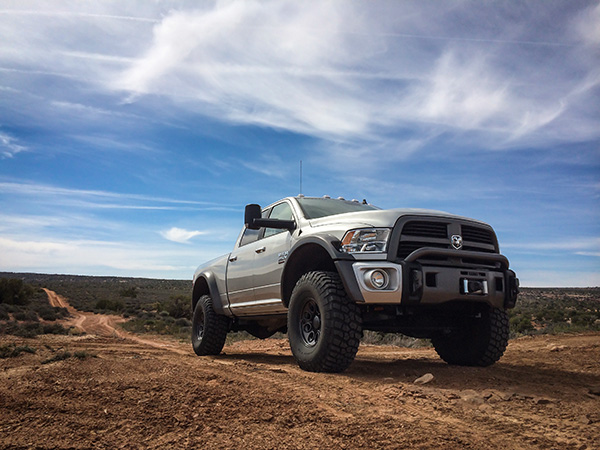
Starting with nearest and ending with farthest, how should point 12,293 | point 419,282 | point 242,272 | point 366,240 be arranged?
point 419,282 → point 366,240 → point 242,272 → point 12,293

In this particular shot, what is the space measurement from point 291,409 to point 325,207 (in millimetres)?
3851

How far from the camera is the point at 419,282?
16.5 feet

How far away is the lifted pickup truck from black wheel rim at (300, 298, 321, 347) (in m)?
0.01

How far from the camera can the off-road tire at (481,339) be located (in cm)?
625

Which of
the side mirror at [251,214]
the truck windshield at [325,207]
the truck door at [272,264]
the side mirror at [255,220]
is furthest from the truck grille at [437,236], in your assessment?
the side mirror at [251,214]

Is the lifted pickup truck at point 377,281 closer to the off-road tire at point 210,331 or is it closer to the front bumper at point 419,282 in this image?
the front bumper at point 419,282

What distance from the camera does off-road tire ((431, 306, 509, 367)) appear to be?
246 inches

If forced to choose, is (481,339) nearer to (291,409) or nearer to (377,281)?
(377,281)

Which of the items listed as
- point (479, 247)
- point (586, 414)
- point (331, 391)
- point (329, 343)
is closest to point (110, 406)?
point (331, 391)

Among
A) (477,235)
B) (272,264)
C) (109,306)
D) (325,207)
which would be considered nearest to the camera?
(477,235)

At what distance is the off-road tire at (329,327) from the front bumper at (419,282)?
6.8 inches

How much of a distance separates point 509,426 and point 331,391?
1.43 metres

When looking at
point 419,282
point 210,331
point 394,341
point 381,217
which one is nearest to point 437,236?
point 381,217

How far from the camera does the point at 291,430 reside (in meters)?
3.12
